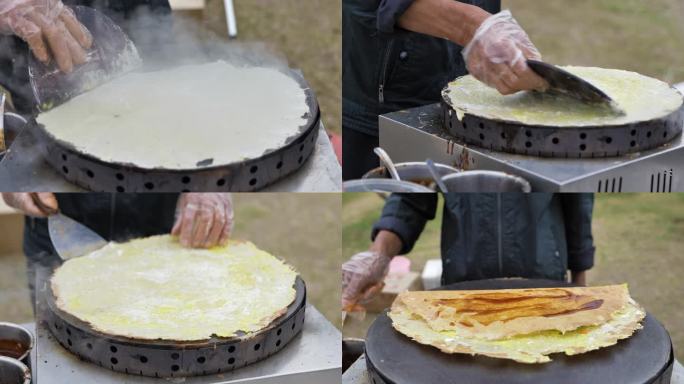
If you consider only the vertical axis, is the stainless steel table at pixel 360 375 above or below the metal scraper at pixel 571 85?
below

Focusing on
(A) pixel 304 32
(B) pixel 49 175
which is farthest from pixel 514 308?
(A) pixel 304 32

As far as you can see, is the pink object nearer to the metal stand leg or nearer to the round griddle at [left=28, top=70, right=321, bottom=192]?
the metal stand leg

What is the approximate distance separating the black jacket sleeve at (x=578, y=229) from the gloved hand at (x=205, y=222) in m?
1.06

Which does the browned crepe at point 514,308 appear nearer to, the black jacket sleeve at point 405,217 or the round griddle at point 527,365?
the round griddle at point 527,365

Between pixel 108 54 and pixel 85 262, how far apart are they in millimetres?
499

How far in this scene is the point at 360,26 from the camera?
2.18 m

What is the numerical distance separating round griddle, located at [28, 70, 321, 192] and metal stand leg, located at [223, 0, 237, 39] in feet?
2.85

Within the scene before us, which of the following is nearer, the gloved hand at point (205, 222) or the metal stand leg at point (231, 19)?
the gloved hand at point (205, 222)

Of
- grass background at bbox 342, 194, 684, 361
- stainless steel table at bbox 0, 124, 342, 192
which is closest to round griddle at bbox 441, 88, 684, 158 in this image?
stainless steel table at bbox 0, 124, 342, 192

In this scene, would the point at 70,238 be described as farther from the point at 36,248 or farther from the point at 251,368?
the point at 251,368

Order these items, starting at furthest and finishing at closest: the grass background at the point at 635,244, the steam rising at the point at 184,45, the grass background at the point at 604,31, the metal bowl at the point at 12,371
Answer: the grass background at the point at 604,31
the grass background at the point at 635,244
the steam rising at the point at 184,45
the metal bowl at the point at 12,371

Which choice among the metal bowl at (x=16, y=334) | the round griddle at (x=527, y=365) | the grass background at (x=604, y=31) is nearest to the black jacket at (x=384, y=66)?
the round griddle at (x=527, y=365)

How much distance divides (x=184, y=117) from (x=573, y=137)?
2.58 feet

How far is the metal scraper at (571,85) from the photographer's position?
62.9 inches
